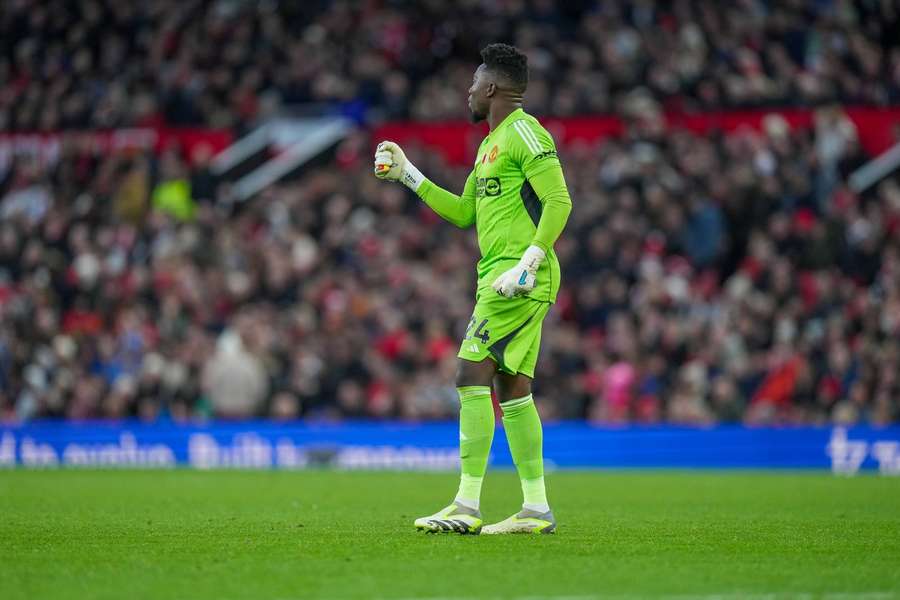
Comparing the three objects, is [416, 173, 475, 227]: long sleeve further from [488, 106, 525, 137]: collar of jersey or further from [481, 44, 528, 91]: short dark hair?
[481, 44, 528, 91]: short dark hair

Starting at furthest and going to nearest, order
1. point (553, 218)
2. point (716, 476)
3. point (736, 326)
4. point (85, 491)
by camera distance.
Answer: point (736, 326) → point (716, 476) → point (85, 491) → point (553, 218)

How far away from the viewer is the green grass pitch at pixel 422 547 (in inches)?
241

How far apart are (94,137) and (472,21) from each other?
703 cm

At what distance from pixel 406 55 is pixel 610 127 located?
4192 mm

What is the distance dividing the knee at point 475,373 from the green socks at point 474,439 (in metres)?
0.03

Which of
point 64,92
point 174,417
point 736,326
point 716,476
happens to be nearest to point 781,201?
point 736,326

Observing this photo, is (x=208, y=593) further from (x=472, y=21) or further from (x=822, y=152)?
(x=472, y=21)

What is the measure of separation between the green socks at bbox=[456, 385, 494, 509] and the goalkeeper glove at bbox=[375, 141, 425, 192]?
4.90 feet

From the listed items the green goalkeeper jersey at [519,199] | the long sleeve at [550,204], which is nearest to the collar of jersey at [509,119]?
the green goalkeeper jersey at [519,199]

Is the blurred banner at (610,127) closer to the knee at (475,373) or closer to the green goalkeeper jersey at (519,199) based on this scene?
the green goalkeeper jersey at (519,199)

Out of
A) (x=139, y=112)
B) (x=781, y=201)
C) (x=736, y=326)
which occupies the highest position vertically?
(x=139, y=112)

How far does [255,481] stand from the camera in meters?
15.1

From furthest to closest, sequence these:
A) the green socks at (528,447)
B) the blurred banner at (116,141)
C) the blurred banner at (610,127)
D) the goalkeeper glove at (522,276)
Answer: the blurred banner at (116,141)
the blurred banner at (610,127)
the green socks at (528,447)
the goalkeeper glove at (522,276)

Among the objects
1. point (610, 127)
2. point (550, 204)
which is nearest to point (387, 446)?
point (610, 127)
